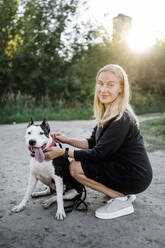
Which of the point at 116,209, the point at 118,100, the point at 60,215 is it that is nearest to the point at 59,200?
the point at 60,215

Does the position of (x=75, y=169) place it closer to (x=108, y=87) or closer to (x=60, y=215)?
(x=60, y=215)

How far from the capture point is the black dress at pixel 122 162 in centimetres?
252

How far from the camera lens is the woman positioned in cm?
248

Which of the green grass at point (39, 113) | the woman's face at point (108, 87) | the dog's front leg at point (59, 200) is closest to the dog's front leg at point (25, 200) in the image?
the dog's front leg at point (59, 200)

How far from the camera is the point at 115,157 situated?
263 centimetres

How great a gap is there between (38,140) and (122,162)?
0.93 metres

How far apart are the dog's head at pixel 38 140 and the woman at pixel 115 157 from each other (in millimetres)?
89

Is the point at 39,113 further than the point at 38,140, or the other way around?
the point at 39,113

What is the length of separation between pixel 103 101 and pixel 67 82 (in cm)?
1082

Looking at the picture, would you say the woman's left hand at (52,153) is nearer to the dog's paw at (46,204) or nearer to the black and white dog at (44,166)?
the black and white dog at (44,166)

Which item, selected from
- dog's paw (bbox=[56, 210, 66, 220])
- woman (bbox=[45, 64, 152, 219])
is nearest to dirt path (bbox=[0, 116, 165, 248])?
dog's paw (bbox=[56, 210, 66, 220])

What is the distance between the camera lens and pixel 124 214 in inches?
101

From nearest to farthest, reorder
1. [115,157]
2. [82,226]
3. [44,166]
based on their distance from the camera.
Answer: [82,226] → [44,166] → [115,157]

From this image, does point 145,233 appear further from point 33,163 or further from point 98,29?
point 98,29
